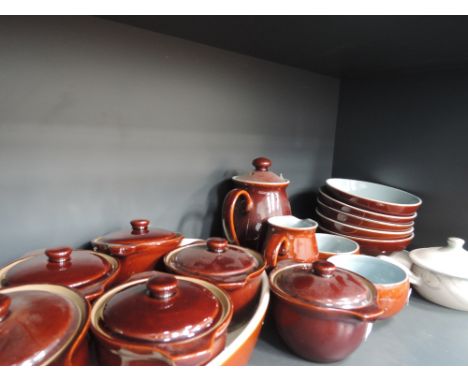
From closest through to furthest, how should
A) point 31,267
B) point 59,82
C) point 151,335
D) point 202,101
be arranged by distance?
1. point 151,335
2. point 31,267
3. point 59,82
4. point 202,101

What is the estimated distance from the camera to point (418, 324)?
60cm

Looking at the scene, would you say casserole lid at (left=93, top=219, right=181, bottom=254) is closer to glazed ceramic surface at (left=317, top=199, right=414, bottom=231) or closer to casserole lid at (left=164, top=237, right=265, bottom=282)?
casserole lid at (left=164, top=237, right=265, bottom=282)

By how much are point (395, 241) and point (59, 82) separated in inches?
30.5

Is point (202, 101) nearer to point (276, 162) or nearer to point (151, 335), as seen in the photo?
point (276, 162)

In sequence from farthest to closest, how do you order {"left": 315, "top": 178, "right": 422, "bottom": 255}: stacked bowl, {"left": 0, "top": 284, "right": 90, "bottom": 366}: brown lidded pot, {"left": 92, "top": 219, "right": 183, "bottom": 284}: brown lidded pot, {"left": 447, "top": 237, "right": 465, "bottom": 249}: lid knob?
{"left": 315, "top": 178, "right": 422, "bottom": 255}: stacked bowl
{"left": 447, "top": 237, "right": 465, "bottom": 249}: lid knob
{"left": 92, "top": 219, "right": 183, "bottom": 284}: brown lidded pot
{"left": 0, "top": 284, "right": 90, "bottom": 366}: brown lidded pot

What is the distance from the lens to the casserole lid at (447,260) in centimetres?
60

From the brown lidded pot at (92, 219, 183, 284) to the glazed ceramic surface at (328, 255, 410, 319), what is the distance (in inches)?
13.3

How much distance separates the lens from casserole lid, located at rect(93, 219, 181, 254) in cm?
51

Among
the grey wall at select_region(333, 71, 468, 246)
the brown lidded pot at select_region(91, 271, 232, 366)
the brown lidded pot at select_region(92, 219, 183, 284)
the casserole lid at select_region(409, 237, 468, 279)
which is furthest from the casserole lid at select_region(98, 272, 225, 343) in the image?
the grey wall at select_region(333, 71, 468, 246)

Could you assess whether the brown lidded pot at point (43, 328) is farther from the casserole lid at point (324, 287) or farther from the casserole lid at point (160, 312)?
the casserole lid at point (324, 287)

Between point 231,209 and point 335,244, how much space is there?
11.2 inches

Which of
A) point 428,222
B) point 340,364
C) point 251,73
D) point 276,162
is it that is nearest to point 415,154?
point 428,222

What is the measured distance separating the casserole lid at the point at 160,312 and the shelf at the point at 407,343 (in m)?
0.18

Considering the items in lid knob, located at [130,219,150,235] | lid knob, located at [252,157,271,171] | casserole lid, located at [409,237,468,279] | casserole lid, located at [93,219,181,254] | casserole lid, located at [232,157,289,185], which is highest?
lid knob, located at [252,157,271,171]
